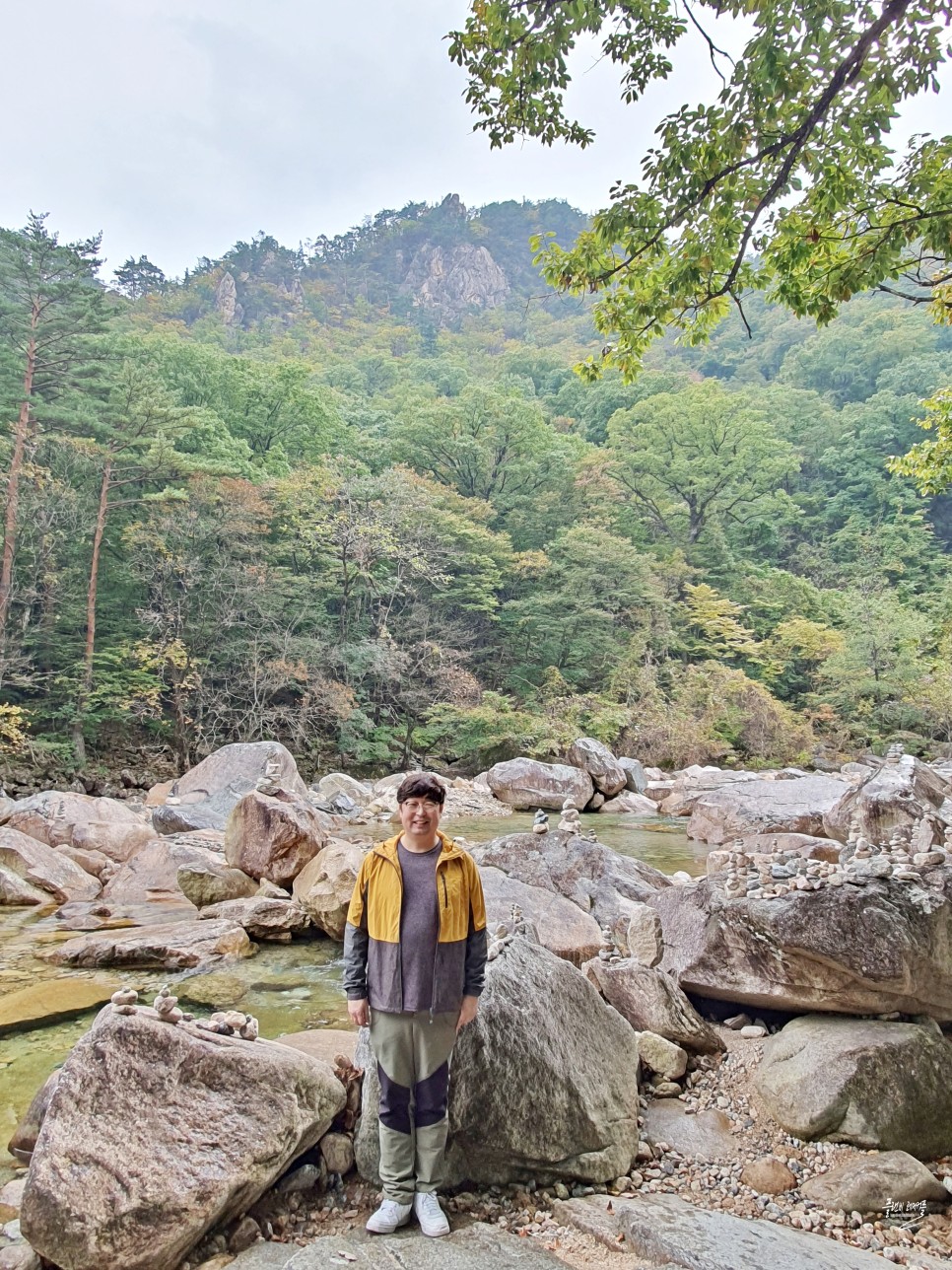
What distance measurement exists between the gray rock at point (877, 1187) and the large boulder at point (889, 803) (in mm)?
4790

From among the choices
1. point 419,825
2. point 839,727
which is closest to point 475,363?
point 839,727

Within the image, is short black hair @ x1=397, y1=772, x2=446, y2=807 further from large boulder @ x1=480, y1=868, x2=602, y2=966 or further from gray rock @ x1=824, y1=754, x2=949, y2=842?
gray rock @ x1=824, y1=754, x2=949, y2=842

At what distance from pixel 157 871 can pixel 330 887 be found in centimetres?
271

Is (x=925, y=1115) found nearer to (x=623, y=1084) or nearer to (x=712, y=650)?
(x=623, y=1084)

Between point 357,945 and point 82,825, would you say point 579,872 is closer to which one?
point 357,945

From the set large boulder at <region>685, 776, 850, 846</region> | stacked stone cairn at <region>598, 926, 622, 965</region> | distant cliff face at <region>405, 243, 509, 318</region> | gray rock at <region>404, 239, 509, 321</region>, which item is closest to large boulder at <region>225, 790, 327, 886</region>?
stacked stone cairn at <region>598, 926, 622, 965</region>

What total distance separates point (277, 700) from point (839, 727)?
17.1 metres

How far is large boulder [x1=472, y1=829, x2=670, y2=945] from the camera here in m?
5.99

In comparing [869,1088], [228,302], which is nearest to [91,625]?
[869,1088]

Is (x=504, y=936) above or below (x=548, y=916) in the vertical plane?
above

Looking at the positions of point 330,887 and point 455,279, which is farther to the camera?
point 455,279

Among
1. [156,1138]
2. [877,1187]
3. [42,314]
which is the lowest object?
[877,1187]

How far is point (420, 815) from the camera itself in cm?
245

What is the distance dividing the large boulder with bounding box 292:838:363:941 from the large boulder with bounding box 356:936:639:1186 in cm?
325
